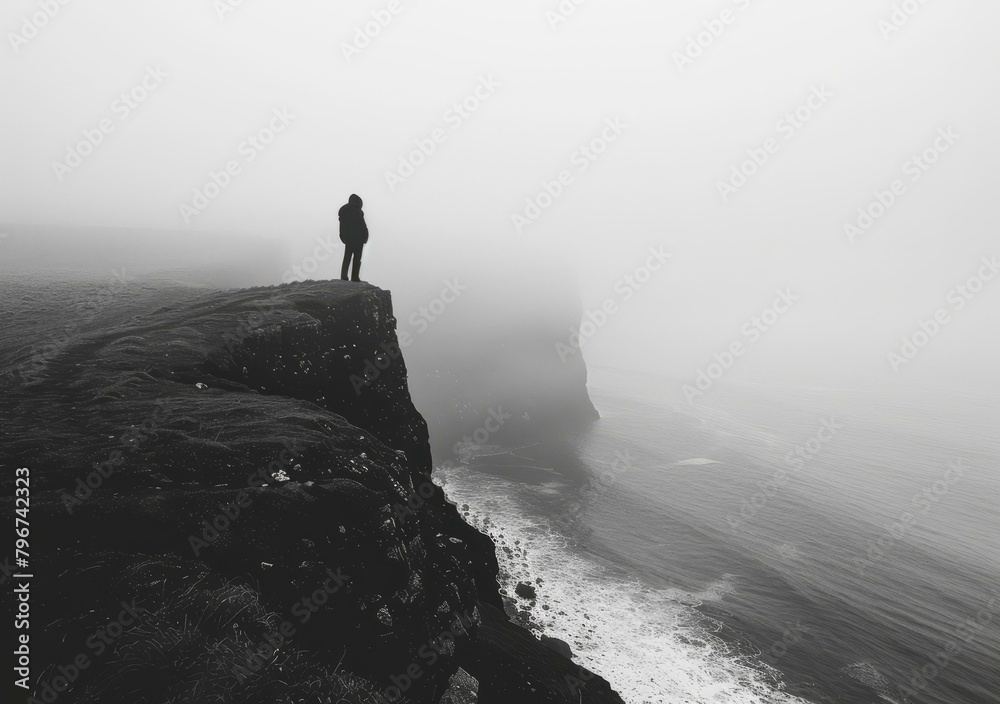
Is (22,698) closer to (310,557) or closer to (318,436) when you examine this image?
(310,557)

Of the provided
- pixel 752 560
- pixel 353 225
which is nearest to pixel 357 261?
pixel 353 225

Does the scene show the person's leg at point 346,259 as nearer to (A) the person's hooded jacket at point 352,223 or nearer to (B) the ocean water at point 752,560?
(A) the person's hooded jacket at point 352,223

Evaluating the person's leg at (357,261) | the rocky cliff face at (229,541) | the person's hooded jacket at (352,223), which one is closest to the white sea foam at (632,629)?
the rocky cliff face at (229,541)

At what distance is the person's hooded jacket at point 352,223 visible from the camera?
17.4m

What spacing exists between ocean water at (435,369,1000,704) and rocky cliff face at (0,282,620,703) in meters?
18.5

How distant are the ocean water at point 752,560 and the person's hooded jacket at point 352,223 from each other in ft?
85.6

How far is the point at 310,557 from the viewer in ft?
26.0

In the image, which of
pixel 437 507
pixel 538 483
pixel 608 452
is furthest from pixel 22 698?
pixel 608 452

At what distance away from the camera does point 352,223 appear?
1759 centimetres

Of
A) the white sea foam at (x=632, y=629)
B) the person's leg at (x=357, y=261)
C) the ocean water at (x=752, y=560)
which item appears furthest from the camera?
the ocean water at (x=752, y=560)

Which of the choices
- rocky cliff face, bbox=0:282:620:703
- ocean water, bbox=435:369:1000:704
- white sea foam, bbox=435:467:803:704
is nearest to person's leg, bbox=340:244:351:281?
rocky cliff face, bbox=0:282:620:703

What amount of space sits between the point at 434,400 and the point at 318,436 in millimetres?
64730

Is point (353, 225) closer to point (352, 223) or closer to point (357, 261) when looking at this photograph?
point (352, 223)

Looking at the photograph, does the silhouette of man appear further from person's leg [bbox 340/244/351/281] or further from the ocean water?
the ocean water
